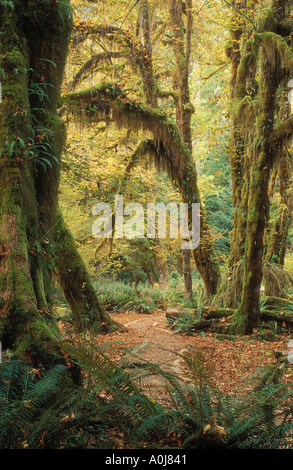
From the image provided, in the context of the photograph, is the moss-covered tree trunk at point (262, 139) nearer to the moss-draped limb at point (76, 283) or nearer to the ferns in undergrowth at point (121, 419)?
the moss-draped limb at point (76, 283)

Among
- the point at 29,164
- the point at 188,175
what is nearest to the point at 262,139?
the point at 188,175

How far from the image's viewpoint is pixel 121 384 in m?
2.14

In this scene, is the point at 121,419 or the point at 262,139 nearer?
the point at 121,419

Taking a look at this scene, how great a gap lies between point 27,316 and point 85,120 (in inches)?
241

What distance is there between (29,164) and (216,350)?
475 cm

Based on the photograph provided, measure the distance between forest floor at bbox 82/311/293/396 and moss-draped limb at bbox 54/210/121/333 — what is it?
1.52 feet

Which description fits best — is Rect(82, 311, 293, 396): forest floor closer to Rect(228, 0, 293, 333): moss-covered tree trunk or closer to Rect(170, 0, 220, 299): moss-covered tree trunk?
Rect(228, 0, 293, 333): moss-covered tree trunk

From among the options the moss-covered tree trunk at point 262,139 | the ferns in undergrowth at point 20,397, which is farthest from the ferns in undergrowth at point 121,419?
the moss-covered tree trunk at point 262,139

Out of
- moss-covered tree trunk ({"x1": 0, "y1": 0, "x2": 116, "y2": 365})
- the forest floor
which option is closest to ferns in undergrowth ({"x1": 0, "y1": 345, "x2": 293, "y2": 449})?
moss-covered tree trunk ({"x1": 0, "y1": 0, "x2": 116, "y2": 365})

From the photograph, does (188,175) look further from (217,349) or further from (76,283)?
(217,349)

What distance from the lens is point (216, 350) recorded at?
6.20 metres

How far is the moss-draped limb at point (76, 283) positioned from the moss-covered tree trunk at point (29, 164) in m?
2.51

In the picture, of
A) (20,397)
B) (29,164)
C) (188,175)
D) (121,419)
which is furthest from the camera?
(188,175)
